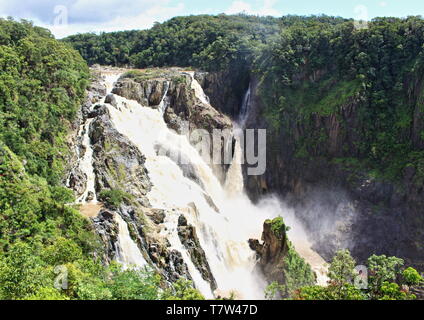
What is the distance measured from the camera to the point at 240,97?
48.2 meters

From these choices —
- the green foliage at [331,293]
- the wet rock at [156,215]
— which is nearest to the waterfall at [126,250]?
the wet rock at [156,215]

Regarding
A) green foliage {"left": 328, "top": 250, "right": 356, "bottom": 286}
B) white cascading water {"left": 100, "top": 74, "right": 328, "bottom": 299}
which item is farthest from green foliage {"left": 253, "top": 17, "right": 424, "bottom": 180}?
green foliage {"left": 328, "top": 250, "right": 356, "bottom": 286}

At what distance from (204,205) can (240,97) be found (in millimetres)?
19651

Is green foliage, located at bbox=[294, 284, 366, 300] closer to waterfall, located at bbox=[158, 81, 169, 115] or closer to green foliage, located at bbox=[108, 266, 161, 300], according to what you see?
green foliage, located at bbox=[108, 266, 161, 300]

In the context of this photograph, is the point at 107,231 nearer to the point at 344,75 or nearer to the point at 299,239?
the point at 299,239

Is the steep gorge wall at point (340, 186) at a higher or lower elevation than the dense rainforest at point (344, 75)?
lower

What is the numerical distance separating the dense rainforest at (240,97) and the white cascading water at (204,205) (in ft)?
12.4

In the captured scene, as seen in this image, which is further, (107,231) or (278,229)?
(278,229)

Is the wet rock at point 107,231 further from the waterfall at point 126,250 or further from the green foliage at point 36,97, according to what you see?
the green foliage at point 36,97

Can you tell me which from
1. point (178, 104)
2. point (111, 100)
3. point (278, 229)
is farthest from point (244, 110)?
point (278, 229)

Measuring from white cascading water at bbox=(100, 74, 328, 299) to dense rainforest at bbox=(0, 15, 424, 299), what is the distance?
12.4 feet

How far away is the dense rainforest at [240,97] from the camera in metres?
16.3

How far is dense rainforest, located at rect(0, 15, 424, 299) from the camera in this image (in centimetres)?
1630
